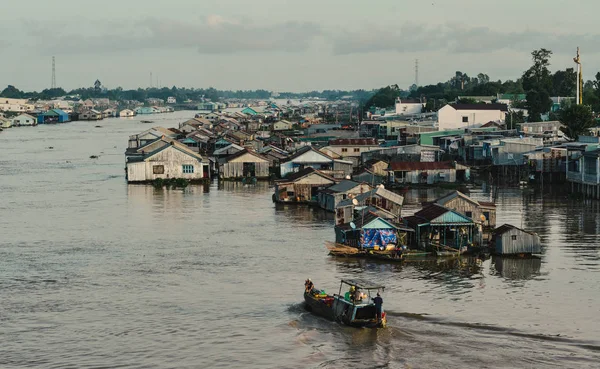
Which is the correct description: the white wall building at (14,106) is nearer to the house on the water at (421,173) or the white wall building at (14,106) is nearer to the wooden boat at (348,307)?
the house on the water at (421,173)

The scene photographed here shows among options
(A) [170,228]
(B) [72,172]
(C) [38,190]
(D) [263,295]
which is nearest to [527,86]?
(B) [72,172]

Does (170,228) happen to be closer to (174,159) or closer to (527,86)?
(174,159)

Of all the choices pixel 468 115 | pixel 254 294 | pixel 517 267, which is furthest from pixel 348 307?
pixel 468 115

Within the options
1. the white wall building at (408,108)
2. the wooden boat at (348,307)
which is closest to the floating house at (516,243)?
the wooden boat at (348,307)

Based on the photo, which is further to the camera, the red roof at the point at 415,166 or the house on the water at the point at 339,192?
the red roof at the point at 415,166

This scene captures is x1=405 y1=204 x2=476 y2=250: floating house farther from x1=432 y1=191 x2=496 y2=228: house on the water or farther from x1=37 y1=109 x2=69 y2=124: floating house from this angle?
x1=37 y1=109 x2=69 y2=124: floating house

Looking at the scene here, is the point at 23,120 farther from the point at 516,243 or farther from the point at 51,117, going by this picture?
the point at 516,243

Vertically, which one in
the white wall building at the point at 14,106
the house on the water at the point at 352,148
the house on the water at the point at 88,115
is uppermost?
the white wall building at the point at 14,106
